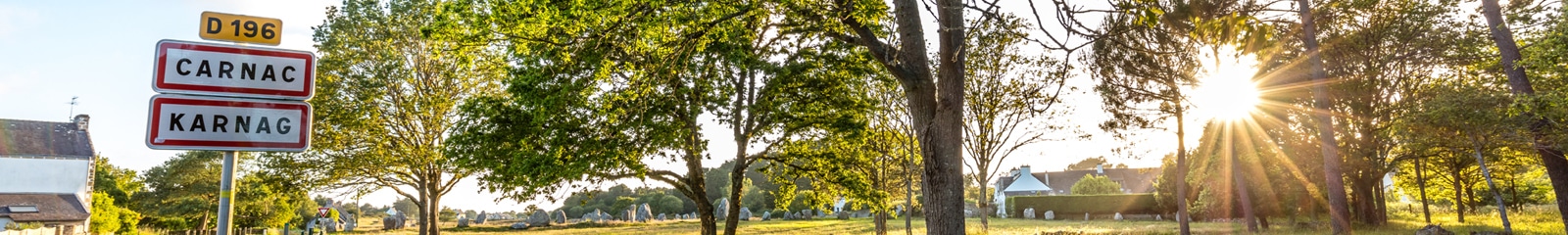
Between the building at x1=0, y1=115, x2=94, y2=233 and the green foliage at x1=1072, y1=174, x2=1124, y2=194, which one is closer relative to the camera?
the building at x1=0, y1=115, x2=94, y2=233

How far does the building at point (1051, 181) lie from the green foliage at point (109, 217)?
56788 mm

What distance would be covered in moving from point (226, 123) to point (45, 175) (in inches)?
1860

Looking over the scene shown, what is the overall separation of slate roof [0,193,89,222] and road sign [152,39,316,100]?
42399 millimetres

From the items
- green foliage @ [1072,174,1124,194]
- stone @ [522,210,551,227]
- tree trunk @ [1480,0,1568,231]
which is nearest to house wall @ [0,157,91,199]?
stone @ [522,210,551,227]

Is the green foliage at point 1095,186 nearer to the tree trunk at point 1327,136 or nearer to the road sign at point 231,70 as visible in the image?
the tree trunk at point 1327,136

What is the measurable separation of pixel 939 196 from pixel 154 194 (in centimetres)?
4576

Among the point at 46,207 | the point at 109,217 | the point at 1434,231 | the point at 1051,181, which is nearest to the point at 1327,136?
the point at 1434,231

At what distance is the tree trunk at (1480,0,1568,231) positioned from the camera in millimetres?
15289

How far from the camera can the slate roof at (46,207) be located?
110 ft

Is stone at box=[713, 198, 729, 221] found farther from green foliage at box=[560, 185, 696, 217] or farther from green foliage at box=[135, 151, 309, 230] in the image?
green foliage at box=[135, 151, 309, 230]

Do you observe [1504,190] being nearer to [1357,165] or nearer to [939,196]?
[1357,165]

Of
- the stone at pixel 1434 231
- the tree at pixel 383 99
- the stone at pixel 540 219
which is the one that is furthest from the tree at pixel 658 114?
the stone at pixel 540 219

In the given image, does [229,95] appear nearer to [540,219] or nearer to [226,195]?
[226,195]

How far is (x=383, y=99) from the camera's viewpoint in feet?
68.7
